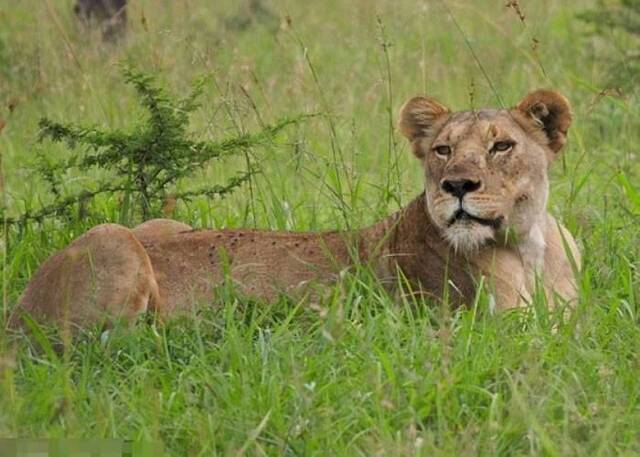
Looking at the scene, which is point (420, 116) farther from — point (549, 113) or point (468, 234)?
point (468, 234)

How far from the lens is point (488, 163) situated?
217 inches

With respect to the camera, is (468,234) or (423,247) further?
(423,247)

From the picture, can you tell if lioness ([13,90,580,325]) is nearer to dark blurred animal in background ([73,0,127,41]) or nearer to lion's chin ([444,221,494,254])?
lion's chin ([444,221,494,254])

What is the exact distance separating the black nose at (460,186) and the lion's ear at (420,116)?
514mm

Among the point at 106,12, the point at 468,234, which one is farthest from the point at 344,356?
the point at 106,12

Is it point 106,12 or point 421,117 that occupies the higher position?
point 421,117

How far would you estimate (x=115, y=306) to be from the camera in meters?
5.57

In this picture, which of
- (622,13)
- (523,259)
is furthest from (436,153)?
(622,13)

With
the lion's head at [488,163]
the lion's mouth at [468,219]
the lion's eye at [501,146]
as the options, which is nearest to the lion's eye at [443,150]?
the lion's head at [488,163]

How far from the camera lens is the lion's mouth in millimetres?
5465

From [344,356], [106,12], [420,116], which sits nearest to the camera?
[344,356]

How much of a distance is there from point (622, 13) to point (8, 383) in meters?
5.31

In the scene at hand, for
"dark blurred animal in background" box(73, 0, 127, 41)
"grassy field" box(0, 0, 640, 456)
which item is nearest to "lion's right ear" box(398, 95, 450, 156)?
"grassy field" box(0, 0, 640, 456)

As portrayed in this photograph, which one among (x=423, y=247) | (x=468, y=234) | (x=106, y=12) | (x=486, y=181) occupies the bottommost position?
(x=106, y=12)
